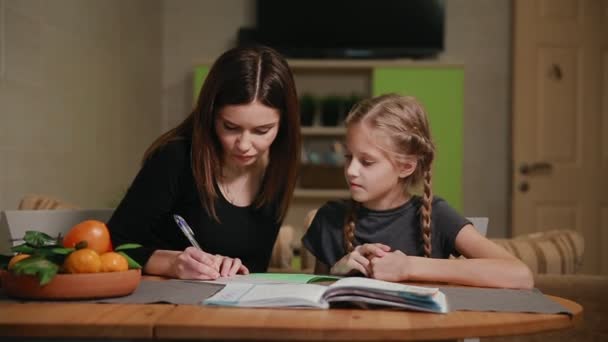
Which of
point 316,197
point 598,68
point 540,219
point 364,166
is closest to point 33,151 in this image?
point 364,166

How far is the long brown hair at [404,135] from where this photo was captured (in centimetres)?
189

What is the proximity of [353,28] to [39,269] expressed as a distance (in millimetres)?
4431

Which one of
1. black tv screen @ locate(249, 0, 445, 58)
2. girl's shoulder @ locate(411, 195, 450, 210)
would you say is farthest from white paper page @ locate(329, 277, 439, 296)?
black tv screen @ locate(249, 0, 445, 58)

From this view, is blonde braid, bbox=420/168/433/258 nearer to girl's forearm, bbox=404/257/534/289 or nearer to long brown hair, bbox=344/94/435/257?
long brown hair, bbox=344/94/435/257

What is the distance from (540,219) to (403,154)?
3.73 meters

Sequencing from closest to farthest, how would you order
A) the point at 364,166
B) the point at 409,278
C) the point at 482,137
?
the point at 409,278 → the point at 364,166 → the point at 482,137

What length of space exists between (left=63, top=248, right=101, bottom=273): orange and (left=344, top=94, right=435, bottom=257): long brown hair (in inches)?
29.1

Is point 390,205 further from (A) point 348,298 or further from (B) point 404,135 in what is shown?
(A) point 348,298

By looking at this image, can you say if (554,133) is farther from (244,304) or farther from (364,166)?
(244,304)

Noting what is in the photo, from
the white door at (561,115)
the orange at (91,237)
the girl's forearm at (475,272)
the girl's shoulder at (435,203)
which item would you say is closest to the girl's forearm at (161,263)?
the orange at (91,237)

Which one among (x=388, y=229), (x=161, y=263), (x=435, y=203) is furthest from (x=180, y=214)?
(x=435, y=203)

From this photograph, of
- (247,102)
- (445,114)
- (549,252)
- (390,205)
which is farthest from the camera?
(445,114)

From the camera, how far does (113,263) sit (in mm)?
1364

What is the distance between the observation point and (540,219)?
5.37 meters
